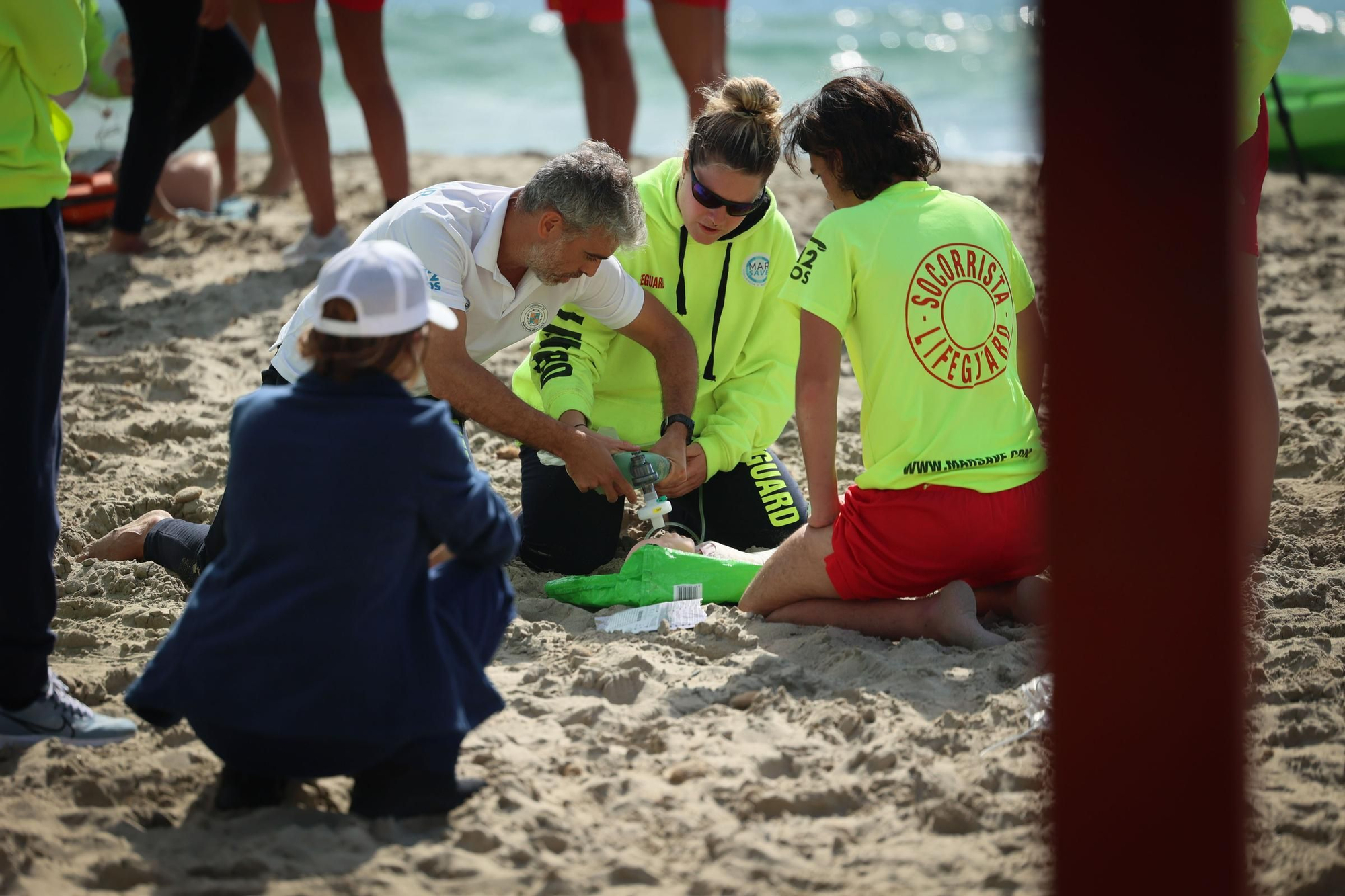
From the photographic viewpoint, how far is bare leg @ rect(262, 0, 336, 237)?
5.76 m

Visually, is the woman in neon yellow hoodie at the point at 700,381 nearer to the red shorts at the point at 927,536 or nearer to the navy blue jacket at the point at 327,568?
the red shorts at the point at 927,536

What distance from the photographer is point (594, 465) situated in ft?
11.1

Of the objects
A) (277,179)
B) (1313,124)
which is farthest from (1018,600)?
(1313,124)

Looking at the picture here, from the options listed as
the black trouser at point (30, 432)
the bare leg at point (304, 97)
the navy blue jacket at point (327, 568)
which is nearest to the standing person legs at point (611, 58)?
the bare leg at point (304, 97)

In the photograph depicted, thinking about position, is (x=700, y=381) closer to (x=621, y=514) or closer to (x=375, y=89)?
(x=621, y=514)

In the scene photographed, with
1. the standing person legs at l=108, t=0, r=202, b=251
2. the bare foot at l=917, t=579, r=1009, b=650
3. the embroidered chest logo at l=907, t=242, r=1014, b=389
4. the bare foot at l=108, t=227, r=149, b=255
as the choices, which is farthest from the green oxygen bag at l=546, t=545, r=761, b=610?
the bare foot at l=108, t=227, r=149, b=255

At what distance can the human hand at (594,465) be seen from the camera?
3.38 metres

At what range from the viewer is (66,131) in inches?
107

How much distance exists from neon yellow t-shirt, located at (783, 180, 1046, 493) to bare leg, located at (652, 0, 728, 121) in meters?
2.92

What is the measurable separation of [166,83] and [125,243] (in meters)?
0.81

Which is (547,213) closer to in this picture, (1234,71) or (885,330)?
(885,330)

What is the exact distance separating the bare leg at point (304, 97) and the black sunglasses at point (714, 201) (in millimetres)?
2845

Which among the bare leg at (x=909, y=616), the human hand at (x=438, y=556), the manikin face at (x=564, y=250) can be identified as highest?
the manikin face at (x=564, y=250)

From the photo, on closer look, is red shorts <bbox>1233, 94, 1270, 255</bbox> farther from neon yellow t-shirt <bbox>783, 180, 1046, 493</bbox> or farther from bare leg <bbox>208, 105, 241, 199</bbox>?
bare leg <bbox>208, 105, 241, 199</bbox>
